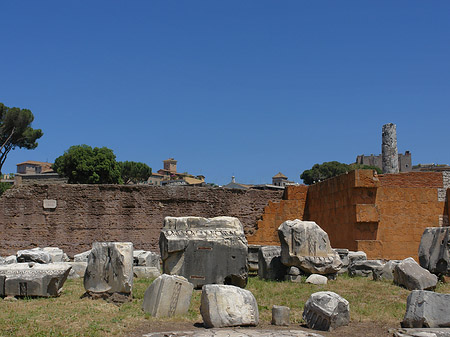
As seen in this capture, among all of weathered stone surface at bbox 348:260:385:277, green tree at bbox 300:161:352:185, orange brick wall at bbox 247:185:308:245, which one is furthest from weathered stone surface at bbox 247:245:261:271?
green tree at bbox 300:161:352:185

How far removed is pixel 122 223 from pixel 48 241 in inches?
90.9

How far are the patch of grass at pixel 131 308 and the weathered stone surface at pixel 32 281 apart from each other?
6.5 inches

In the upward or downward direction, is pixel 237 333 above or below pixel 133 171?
below

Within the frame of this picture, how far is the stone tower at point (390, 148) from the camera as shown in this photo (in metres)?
22.1

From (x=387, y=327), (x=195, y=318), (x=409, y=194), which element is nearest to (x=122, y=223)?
(x=409, y=194)

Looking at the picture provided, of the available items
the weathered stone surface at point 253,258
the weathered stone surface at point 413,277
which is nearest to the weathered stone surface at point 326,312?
the weathered stone surface at point 413,277

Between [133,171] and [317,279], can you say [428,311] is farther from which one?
[133,171]

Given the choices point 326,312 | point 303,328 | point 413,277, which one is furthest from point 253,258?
point 326,312

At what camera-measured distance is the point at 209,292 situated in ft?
22.9

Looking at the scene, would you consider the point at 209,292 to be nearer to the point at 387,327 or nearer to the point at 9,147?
the point at 387,327

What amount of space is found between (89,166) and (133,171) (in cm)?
1656

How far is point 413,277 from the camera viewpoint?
379 inches

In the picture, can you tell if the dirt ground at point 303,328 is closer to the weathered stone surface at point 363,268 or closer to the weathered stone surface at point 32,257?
the weathered stone surface at point 363,268

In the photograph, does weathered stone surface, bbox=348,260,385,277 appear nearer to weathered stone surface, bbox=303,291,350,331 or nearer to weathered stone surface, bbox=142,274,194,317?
weathered stone surface, bbox=303,291,350,331
